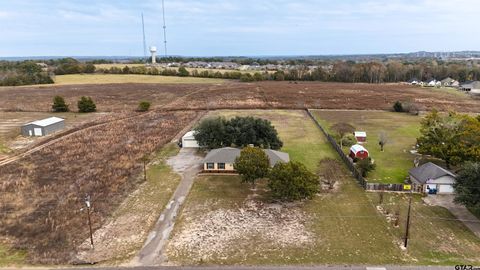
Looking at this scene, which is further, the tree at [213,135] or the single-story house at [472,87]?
the single-story house at [472,87]

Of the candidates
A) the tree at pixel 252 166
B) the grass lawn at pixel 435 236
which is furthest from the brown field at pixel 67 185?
the grass lawn at pixel 435 236

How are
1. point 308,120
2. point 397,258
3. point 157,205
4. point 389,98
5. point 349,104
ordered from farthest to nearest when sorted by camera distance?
point 389,98, point 349,104, point 308,120, point 157,205, point 397,258

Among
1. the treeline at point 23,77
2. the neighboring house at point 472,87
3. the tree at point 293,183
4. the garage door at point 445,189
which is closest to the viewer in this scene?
the tree at point 293,183

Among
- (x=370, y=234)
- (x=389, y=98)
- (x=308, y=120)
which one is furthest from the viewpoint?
(x=389, y=98)

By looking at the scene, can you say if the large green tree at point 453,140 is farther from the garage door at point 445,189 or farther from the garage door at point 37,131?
the garage door at point 37,131

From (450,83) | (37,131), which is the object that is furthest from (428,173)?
(450,83)

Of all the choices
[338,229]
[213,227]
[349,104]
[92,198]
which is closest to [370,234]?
[338,229]

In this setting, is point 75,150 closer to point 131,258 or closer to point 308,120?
point 131,258
